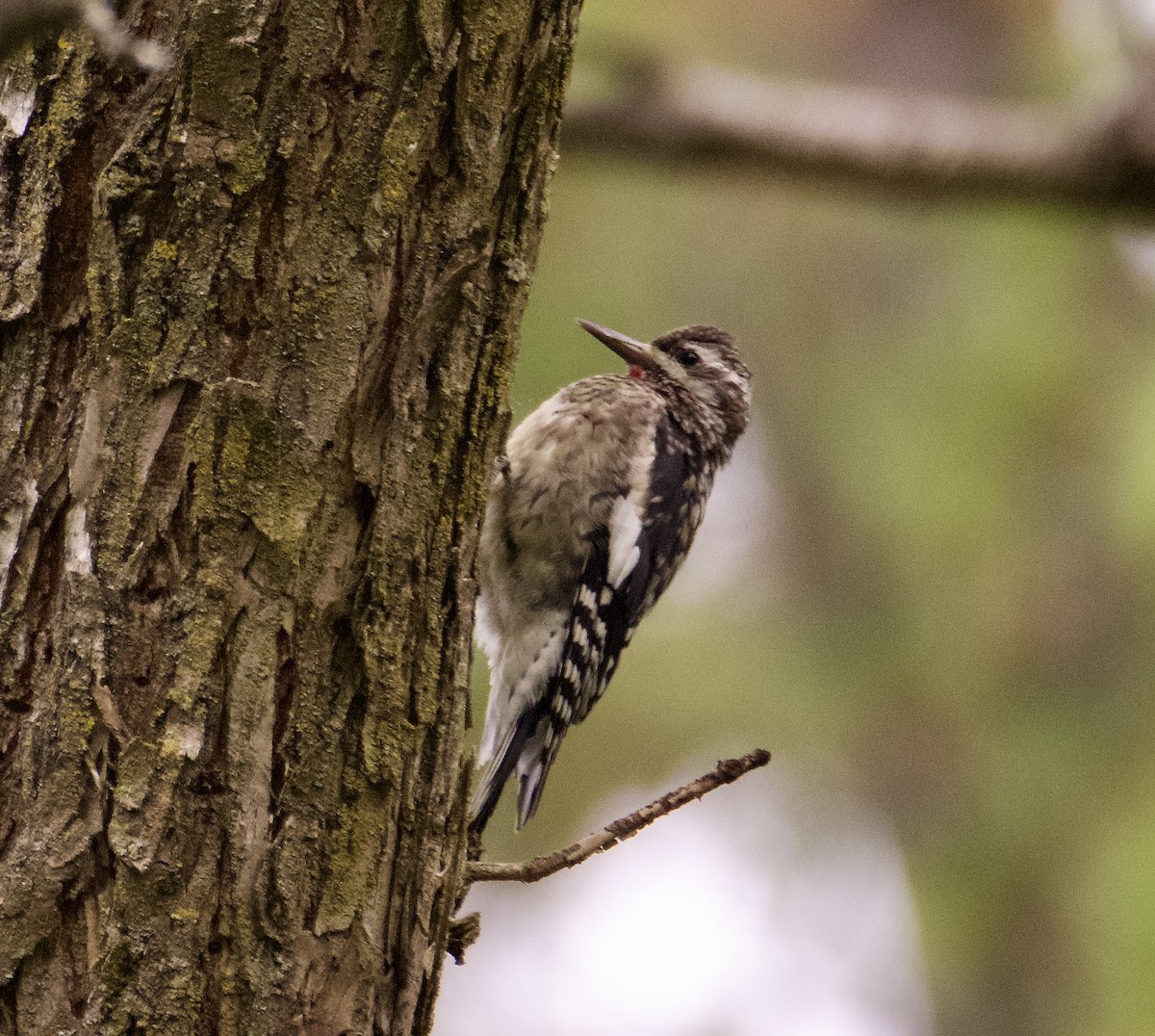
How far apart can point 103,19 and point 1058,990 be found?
6.69 meters

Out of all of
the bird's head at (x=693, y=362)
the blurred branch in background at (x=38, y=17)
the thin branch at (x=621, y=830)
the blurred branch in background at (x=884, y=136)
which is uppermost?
the blurred branch in background at (x=884, y=136)

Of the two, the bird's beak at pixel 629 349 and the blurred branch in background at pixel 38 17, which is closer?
the blurred branch in background at pixel 38 17

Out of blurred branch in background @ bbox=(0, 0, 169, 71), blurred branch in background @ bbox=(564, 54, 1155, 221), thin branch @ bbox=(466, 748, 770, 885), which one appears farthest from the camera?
blurred branch in background @ bbox=(564, 54, 1155, 221)

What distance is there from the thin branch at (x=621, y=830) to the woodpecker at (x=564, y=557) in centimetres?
157

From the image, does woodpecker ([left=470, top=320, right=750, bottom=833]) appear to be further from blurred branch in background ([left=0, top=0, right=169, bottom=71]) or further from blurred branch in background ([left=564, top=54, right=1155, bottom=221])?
blurred branch in background ([left=0, top=0, right=169, bottom=71])

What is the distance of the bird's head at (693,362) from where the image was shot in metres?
4.32

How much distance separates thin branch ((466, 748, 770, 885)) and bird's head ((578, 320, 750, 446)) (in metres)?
2.30

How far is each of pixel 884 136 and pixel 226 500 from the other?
2456 mm

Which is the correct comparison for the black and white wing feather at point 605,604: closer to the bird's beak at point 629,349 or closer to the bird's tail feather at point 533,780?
the bird's tail feather at point 533,780

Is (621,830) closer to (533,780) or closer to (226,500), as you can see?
(226,500)

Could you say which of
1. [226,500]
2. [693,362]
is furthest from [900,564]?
[226,500]

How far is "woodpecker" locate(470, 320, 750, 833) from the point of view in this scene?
12.5 feet

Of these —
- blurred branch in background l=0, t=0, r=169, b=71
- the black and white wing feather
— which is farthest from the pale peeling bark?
the black and white wing feather

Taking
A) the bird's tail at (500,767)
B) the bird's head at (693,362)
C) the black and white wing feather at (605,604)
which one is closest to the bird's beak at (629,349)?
the bird's head at (693,362)
